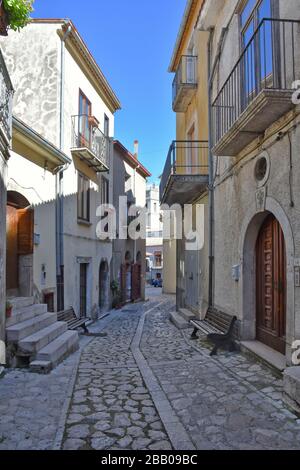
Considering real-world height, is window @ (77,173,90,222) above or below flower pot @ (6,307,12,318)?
above

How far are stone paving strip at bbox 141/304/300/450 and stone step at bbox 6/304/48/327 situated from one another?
7.38ft

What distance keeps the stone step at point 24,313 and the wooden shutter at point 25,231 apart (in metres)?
1.27

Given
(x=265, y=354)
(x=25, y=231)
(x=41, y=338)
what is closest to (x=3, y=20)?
(x=25, y=231)

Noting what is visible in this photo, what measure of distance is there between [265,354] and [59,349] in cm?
340

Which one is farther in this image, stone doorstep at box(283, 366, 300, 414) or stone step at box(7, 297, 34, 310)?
stone step at box(7, 297, 34, 310)

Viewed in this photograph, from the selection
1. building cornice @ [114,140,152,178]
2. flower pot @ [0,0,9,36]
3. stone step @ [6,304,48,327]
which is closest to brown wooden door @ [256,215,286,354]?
stone step @ [6,304,48,327]

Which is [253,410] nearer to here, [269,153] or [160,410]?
[160,410]

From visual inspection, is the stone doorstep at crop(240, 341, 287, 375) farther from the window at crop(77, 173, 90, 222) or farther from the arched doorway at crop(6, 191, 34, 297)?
the window at crop(77, 173, 90, 222)

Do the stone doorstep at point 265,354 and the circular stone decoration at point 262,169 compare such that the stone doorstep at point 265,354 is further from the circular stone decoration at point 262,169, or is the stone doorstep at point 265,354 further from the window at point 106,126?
the window at point 106,126

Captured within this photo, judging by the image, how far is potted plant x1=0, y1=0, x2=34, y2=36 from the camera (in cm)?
468

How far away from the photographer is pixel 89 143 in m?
13.5

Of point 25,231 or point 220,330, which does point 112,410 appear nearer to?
point 220,330

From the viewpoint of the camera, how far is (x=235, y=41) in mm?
7969

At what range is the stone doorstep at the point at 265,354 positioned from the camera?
222 inches
